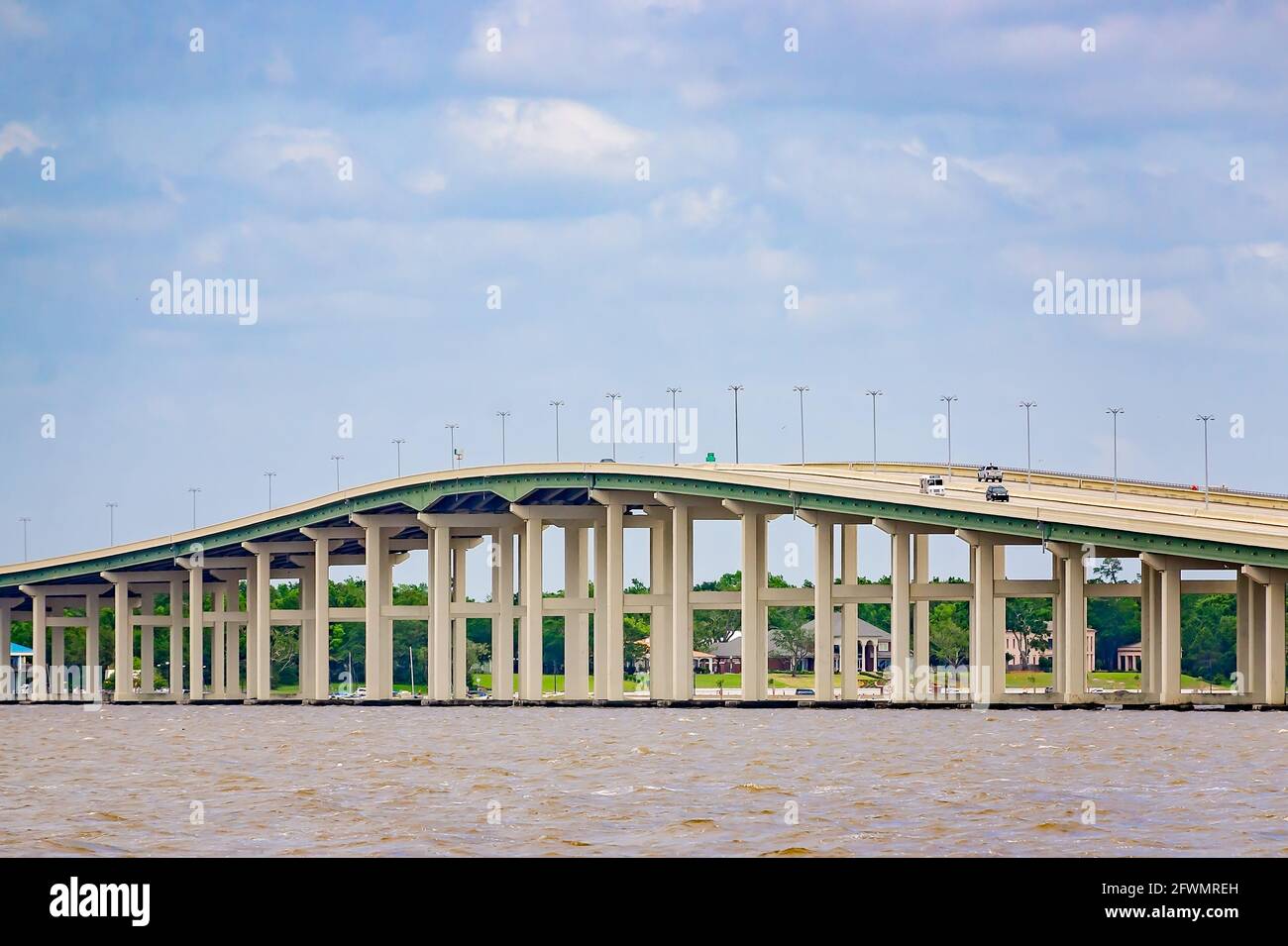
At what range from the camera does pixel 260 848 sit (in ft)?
122

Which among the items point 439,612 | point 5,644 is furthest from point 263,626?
point 5,644

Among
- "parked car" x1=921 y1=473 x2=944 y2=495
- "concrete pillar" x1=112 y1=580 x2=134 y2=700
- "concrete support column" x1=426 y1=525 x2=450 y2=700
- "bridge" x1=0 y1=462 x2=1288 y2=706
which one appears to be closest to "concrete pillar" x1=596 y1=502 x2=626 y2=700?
"bridge" x1=0 y1=462 x2=1288 y2=706

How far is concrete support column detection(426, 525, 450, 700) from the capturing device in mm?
142500

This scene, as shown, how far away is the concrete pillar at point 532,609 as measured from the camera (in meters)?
137

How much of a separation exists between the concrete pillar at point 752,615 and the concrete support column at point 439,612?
24.0 metres

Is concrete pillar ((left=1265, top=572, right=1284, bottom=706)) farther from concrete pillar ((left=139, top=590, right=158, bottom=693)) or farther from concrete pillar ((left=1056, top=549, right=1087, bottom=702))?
concrete pillar ((left=139, top=590, right=158, bottom=693))

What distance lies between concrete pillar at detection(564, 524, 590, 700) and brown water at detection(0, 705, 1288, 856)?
52.1 meters

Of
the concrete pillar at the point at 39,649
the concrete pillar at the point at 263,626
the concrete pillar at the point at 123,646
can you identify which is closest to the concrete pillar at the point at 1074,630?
the concrete pillar at the point at 263,626

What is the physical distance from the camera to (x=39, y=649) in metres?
183

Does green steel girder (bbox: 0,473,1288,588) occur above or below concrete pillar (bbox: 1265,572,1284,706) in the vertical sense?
above

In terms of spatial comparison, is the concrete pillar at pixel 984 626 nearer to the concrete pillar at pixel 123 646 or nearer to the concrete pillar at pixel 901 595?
the concrete pillar at pixel 901 595

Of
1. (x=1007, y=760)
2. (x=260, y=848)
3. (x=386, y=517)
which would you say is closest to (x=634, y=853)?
(x=260, y=848)
